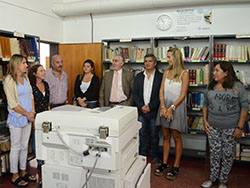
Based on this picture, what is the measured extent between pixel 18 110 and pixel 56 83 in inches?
37.8

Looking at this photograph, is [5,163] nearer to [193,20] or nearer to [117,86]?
[117,86]

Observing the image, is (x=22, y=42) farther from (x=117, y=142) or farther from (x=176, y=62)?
(x=117, y=142)

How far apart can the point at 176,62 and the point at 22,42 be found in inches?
85.1

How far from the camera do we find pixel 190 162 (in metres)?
3.51

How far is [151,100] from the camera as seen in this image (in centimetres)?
327

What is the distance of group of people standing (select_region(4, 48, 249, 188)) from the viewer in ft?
8.21

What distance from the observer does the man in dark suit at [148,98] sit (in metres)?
3.27

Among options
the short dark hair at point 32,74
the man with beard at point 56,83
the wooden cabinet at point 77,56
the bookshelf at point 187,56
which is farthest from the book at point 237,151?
the short dark hair at point 32,74

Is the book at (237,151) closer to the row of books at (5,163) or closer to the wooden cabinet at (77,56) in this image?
the wooden cabinet at (77,56)

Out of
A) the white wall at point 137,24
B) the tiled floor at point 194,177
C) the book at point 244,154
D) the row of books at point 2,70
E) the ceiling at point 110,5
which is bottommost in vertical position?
the tiled floor at point 194,177

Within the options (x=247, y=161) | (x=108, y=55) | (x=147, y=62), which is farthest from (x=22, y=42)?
(x=247, y=161)

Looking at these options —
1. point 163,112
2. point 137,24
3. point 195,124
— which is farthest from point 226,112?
point 137,24

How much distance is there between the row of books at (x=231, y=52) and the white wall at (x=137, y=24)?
384mm

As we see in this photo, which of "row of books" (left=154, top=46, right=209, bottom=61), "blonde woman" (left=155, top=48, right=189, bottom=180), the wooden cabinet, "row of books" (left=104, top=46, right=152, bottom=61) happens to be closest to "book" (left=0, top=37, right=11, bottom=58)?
the wooden cabinet
